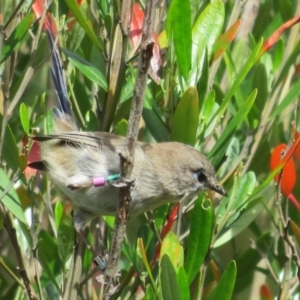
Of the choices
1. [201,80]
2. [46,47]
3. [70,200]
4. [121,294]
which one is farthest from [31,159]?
[201,80]

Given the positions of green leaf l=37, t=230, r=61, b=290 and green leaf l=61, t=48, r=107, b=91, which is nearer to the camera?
green leaf l=61, t=48, r=107, b=91

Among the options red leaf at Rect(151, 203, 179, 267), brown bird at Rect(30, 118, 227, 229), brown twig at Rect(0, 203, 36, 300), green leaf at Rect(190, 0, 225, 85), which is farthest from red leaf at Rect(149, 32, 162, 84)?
brown twig at Rect(0, 203, 36, 300)

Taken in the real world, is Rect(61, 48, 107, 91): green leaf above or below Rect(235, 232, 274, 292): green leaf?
above

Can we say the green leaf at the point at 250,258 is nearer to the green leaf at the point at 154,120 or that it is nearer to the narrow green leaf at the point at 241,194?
the narrow green leaf at the point at 241,194

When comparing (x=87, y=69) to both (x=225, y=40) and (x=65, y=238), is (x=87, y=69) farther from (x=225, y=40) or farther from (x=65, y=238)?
(x=65, y=238)

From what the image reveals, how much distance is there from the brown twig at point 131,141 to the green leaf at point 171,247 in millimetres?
160

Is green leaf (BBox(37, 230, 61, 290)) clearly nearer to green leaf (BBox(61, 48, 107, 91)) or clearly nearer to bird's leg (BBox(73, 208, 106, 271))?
bird's leg (BBox(73, 208, 106, 271))

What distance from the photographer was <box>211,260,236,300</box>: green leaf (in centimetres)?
210

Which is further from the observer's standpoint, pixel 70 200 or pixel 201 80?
pixel 70 200

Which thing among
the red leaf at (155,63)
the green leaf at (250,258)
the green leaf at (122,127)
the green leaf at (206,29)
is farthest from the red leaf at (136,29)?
the green leaf at (250,258)

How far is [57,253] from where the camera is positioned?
2.87 meters

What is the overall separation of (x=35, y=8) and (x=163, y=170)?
859mm

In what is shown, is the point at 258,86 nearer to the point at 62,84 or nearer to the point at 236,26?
the point at 236,26

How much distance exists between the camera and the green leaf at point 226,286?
2.10 meters
